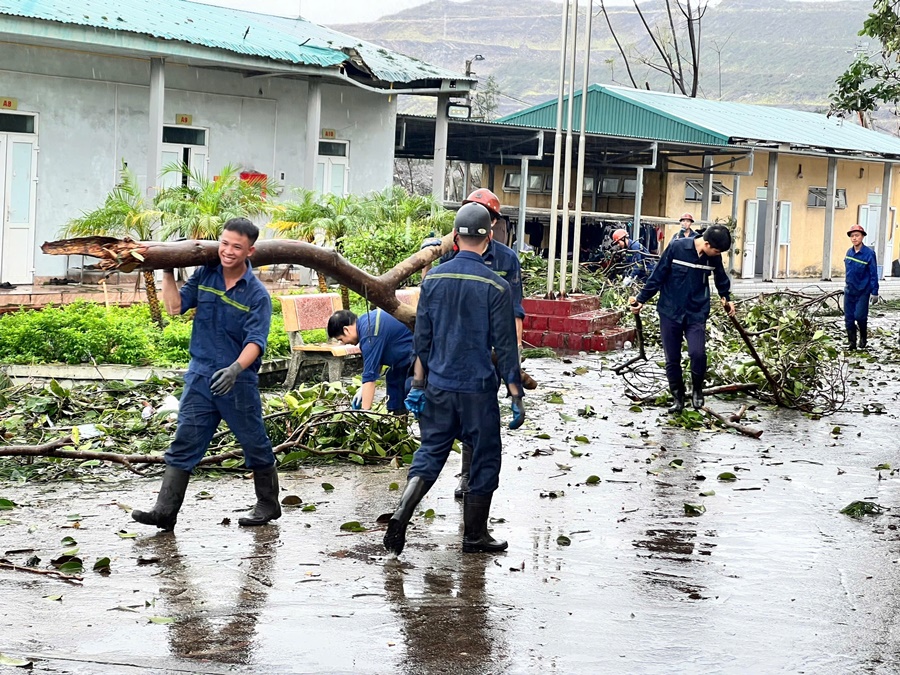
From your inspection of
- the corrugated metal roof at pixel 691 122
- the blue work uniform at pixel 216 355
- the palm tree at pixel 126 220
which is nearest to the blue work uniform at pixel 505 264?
the blue work uniform at pixel 216 355

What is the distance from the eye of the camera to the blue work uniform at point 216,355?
690 centimetres

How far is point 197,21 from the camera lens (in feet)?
67.6

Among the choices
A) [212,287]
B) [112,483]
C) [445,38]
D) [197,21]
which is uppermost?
[445,38]

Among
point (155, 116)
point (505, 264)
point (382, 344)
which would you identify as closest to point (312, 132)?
point (155, 116)

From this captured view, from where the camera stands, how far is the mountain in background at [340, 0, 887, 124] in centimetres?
14000

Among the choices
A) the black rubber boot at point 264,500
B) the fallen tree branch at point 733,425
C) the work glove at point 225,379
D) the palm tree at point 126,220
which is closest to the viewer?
the work glove at point 225,379

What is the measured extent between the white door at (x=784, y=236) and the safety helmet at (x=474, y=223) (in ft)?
105

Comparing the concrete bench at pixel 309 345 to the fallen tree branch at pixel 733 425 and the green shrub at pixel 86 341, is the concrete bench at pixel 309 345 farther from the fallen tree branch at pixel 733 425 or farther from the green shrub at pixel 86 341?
the fallen tree branch at pixel 733 425

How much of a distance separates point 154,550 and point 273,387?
261 inches

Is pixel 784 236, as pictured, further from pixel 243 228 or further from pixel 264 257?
pixel 243 228

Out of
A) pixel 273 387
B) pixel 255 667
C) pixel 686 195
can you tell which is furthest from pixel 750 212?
pixel 255 667

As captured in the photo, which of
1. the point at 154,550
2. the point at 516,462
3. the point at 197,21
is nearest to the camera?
the point at 154,550

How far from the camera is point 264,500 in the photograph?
7.21 m

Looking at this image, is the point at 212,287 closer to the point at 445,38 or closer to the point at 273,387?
the point at 273,387
